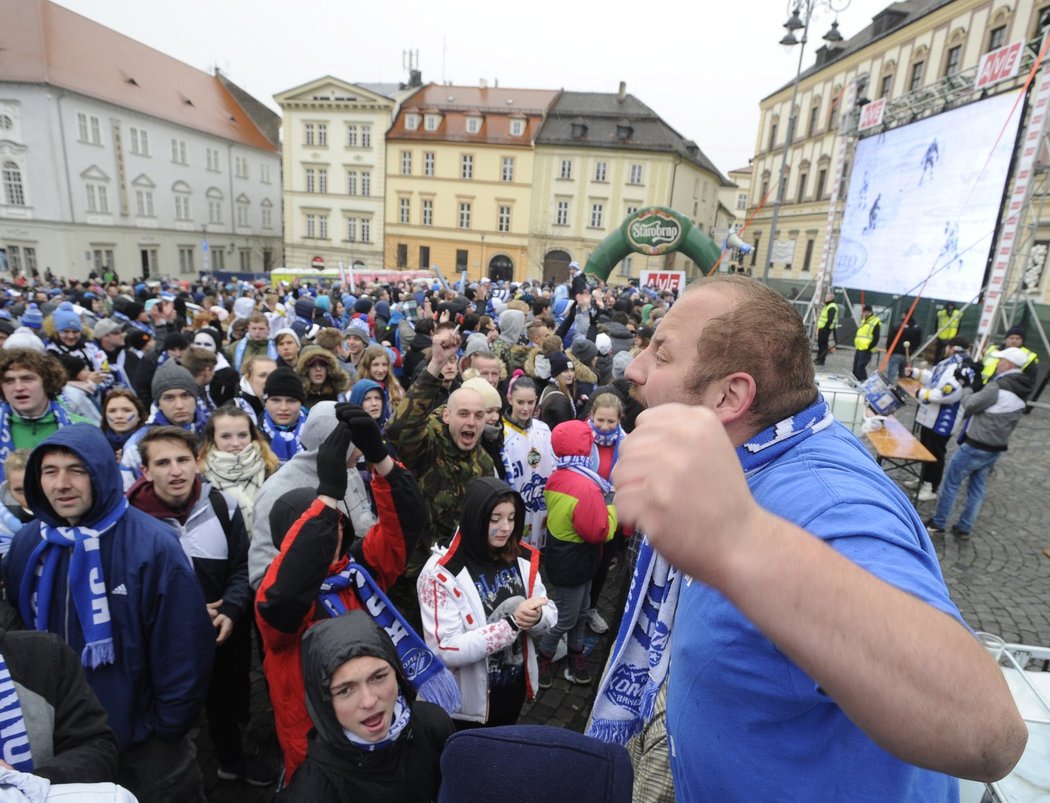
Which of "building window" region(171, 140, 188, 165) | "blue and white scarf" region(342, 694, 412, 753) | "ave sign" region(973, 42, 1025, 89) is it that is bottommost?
"blue and white scarf" region(342, 694, 412, 753)

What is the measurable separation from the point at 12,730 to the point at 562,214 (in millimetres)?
44514

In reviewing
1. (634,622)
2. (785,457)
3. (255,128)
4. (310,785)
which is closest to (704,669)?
(785,457)

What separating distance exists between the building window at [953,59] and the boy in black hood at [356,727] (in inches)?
1291

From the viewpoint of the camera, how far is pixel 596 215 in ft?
138

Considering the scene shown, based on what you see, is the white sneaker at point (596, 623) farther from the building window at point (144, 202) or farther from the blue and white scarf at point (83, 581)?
the building window at point (144, 202)

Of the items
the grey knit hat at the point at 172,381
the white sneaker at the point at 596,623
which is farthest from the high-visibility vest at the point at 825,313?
the grey knit hat at the point at 172,381

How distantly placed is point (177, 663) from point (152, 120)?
48286mm

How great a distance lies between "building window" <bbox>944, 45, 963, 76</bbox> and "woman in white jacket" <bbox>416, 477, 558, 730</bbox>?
31.9 metres

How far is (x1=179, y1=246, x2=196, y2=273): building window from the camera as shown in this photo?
41619 millimetres

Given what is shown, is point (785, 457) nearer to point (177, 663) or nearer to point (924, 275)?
point (177, 663)

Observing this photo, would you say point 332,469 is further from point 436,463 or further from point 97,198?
point 97,198

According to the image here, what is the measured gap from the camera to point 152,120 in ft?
126

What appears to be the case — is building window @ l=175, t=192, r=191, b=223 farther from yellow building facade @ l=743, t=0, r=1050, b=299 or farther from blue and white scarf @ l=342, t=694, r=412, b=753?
blue and white scarf @ l=342, t=694, r=412, b=753

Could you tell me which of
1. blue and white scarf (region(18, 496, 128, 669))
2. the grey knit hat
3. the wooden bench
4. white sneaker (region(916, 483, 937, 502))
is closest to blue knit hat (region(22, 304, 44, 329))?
the grey knit hat
